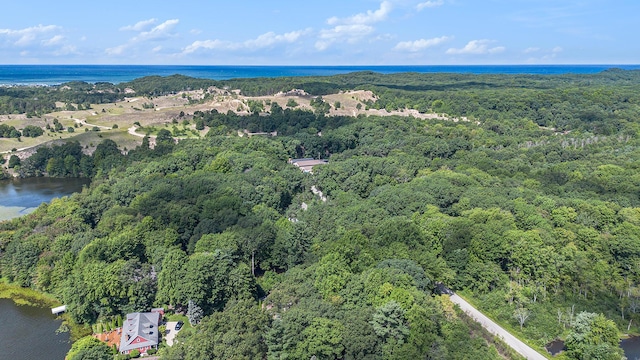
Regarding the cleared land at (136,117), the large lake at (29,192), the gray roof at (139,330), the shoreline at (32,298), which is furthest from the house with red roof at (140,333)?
the cleared land at (136,117)

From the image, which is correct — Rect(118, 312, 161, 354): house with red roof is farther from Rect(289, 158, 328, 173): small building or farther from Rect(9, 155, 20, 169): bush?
Rect(9, 155, 20, 169): bush

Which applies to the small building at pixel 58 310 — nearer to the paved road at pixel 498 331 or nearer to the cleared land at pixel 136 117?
the paved road at pixel 498 331

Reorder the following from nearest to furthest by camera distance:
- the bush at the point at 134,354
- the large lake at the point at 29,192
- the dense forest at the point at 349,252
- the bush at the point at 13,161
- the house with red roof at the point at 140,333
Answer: the dense forest at the point at 349,252 → the bush at the point at 134,354 → the house with red roof at the point at 140,333 → the large lake at the point at 29,192 → the bush at the point at 13,161

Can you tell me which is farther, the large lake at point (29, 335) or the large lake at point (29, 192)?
the large lake at point (29, 192)

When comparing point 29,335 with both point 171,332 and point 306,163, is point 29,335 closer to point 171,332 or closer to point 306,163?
point 171,332

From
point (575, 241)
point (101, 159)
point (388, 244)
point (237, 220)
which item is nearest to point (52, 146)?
point (101, 159)

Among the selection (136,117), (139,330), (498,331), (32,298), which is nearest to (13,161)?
(136,117)

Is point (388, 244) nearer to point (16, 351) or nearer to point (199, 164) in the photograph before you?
point (16, 351)
